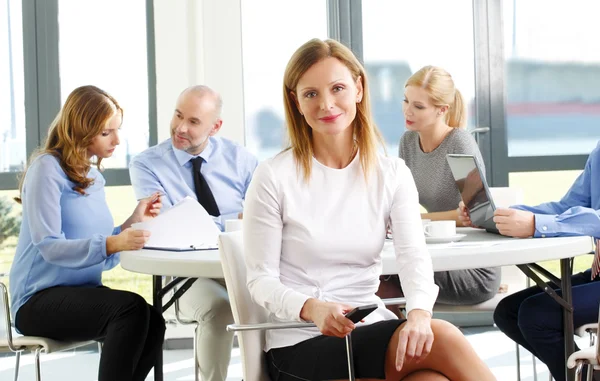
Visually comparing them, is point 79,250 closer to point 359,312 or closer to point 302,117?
point 302,117

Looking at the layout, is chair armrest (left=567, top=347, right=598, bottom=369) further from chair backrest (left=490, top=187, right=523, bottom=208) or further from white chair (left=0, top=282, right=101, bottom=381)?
white chair (left=0, top=282, right=101, bottom=381)

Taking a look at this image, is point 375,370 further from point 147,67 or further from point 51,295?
point 147,67

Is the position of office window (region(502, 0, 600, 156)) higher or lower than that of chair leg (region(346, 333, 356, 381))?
higher

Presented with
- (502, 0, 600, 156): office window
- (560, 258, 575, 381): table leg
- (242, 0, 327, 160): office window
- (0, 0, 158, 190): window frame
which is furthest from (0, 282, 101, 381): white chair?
(502, 0, 600, 156): office window

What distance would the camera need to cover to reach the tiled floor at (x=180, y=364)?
4.18 m

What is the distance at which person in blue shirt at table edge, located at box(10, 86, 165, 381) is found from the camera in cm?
281

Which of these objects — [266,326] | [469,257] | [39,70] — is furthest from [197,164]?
[266,326]

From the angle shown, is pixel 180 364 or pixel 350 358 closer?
pixel 350 358

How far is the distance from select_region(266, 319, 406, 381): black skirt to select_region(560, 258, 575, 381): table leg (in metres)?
0.91

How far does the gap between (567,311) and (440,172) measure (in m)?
0.92

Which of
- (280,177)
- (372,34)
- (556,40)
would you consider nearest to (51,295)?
(280,177)

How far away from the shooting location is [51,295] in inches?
114

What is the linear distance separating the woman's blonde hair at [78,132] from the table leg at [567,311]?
1606mm

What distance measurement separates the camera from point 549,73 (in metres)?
5.23
